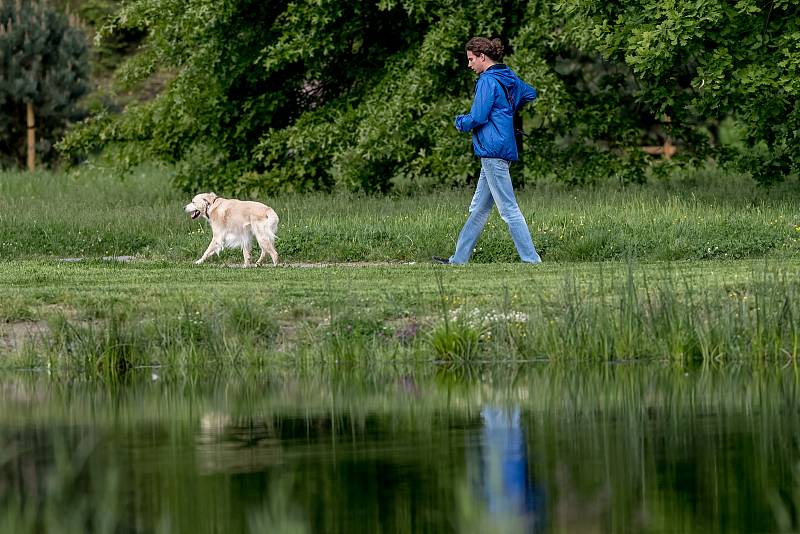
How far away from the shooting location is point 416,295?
14516 mm

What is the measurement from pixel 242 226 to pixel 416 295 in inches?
179

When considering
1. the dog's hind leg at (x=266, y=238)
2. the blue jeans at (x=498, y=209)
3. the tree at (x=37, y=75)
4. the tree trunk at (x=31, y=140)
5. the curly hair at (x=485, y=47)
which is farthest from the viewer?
the tree trunk at (x=31, y=140)

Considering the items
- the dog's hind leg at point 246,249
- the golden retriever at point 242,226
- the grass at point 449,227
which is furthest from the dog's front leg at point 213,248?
the grass at point 449,227

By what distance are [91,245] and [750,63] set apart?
8.96 metres

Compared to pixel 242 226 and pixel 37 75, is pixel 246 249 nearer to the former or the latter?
pixel 242 226

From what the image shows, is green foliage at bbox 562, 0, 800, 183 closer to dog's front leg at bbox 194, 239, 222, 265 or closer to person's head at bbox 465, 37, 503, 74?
person's head at bbox 465, 37, 503, 74

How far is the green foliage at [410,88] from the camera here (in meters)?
21.9

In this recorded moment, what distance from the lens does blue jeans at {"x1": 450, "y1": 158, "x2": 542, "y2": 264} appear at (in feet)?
55.8

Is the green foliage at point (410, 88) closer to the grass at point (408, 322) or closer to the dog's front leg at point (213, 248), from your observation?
the dog's front leg at point (213, 248)

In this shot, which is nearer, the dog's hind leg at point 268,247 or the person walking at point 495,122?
the person walking at point 495,122

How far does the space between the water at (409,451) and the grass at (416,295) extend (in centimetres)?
34

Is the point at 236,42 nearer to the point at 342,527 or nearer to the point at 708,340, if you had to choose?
the point at 708,340

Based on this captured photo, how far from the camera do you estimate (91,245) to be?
21516 millimetres

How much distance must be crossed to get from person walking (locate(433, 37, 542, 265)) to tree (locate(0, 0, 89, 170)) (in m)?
21.5
